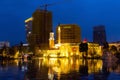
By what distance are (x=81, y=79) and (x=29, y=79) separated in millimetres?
3653

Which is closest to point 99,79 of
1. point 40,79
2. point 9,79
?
point 40,79

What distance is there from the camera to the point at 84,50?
17725cm

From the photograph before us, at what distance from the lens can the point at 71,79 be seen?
76.1 ft

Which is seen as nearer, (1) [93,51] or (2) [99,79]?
(2) [99,79]

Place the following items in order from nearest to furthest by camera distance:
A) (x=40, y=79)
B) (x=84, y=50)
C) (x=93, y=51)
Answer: (x=40, y=79)
(x=84, y=50)
(x=93, y=51)

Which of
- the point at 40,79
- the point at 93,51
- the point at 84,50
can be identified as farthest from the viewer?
the point at 93,51

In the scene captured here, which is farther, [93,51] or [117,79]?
[93,51]

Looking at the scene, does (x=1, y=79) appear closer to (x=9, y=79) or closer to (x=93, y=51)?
(x=9, y=79)

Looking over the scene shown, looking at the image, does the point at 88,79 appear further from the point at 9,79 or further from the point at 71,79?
the point at 9,79

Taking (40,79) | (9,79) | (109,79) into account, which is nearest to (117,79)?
(109,79)

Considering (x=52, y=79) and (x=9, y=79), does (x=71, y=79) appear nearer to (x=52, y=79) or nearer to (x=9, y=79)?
(x=52, y=79)

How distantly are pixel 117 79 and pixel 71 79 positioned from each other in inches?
127

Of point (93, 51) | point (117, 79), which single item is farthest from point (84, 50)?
point (117, 79)

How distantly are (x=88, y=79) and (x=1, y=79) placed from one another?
6.09 m
